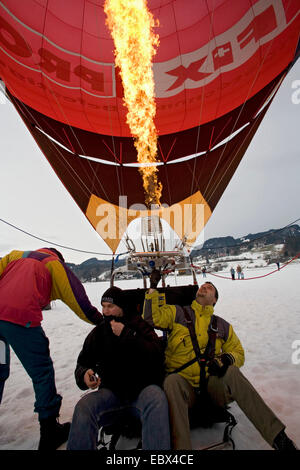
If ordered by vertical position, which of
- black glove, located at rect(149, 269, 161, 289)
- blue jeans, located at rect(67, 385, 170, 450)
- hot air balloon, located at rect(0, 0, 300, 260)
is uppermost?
hot air balloon, located at rect(0, 0, 300, 260)

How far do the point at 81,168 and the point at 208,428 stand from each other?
9.73 metres

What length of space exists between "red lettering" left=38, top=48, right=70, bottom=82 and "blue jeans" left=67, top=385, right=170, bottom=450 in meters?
8.66

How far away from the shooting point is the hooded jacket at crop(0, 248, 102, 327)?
196cm

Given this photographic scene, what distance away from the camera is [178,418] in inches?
64.0

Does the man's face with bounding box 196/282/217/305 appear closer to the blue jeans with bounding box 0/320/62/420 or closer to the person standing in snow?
the person standing in snow

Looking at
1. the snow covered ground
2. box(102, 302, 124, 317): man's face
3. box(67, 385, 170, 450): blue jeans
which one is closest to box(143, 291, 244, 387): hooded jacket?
box(102, 302, 124, 317): man's face

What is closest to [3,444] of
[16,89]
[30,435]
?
[30,435]

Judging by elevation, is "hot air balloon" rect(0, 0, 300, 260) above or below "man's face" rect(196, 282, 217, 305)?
above

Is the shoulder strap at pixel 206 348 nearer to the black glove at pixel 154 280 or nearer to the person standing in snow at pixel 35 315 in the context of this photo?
the black glove at pixel 154 280

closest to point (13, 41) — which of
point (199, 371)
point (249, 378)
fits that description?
point (199, 371)

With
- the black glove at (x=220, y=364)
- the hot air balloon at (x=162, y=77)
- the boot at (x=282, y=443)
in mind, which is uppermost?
the hot air balloon at (x=162, y=77)

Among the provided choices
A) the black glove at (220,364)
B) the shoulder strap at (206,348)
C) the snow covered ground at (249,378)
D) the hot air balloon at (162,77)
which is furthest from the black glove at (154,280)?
the hot air balloon at (162,77)

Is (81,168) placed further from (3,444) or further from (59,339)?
(3,444)

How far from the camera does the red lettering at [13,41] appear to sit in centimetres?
621
